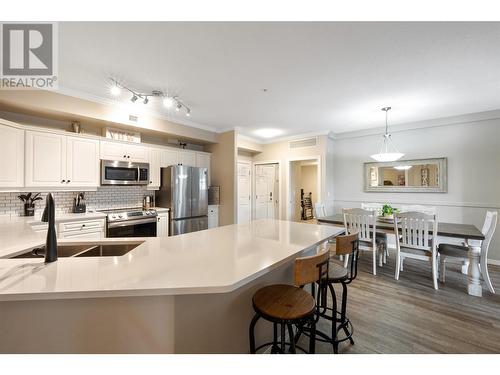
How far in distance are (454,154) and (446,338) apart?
351 cm

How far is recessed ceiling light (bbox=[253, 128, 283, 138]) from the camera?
512cm

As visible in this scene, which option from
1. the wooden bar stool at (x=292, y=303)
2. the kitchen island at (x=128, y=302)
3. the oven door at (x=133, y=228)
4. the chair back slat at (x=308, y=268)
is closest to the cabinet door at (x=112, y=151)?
the oven door at (x=133, y=228)

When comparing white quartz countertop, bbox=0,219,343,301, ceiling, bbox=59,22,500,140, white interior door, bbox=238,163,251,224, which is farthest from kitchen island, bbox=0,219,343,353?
white interior door, bbox=238,163,251,224

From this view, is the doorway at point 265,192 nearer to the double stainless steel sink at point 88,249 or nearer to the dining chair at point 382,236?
the dining chair at point 382,236

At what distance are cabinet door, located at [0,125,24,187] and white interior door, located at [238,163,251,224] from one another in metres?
4.21

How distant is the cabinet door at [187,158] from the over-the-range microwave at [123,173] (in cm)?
75

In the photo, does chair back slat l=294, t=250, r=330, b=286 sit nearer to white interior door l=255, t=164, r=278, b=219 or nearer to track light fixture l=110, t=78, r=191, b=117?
track light fixture l=110, t=78, r=191, b=117

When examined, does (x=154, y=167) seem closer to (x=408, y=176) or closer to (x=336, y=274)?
(x=336, y=274)

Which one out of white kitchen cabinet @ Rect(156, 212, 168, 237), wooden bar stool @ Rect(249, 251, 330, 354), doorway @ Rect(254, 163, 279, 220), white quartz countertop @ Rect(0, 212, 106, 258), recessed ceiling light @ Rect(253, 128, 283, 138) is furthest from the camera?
doorway @ Rect(254, 163, 279, 220)

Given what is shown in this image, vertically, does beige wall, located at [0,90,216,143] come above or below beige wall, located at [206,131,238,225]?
above

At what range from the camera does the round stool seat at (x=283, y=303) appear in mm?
1287

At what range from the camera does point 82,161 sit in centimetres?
325

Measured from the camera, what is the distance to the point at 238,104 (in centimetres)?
355
